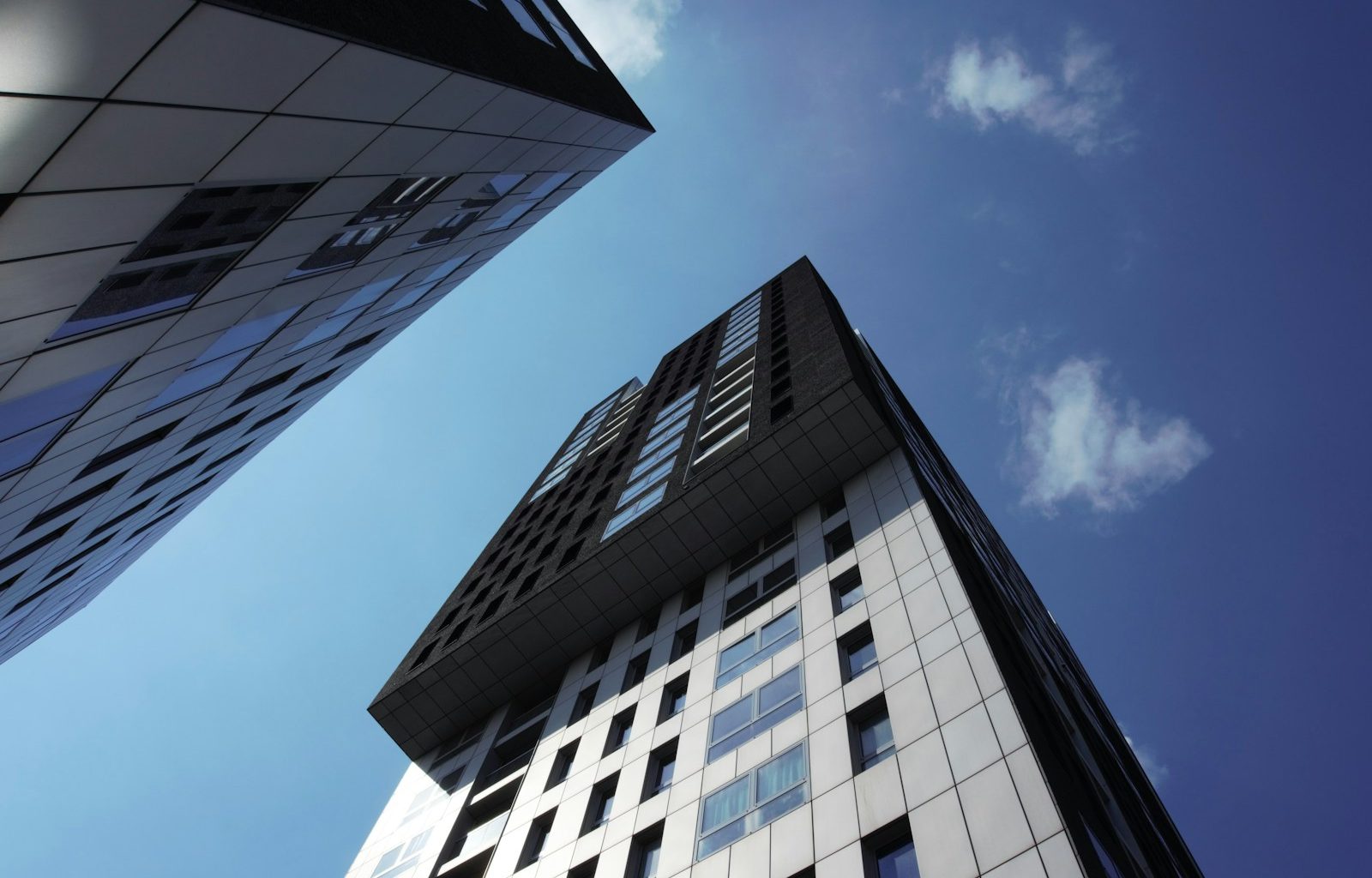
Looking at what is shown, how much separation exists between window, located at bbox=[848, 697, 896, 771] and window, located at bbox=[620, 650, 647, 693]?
11.1 metres

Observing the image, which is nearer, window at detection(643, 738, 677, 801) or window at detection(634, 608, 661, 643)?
window at detection(643, 738, 677, 801)

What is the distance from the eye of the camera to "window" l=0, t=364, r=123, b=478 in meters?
11.7

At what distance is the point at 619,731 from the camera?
26.5 m

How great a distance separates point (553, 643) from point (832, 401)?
1513 cm

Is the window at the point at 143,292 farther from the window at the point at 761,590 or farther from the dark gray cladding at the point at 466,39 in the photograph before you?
the window at the point at 761,590

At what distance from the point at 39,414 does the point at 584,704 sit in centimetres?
2105

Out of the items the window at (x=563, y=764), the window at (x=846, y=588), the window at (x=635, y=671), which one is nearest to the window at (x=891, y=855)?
the window at (x=846, y=588)

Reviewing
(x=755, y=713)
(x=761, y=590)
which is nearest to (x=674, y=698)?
(x=761, y=590)

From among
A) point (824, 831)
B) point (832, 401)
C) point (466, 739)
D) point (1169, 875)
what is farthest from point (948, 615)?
point (466, 739)

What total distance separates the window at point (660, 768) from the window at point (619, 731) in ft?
6.69

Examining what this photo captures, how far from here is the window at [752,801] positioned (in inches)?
682

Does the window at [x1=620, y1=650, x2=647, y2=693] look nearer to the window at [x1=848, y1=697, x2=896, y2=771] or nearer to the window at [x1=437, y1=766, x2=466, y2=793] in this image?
the window at [x1=437, y1=766, x2=466, y2=793]

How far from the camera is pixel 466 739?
35594 mm

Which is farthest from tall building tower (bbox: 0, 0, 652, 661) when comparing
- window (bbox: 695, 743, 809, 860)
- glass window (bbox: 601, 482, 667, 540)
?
window (bbox: 695, 743, 809, 860)
